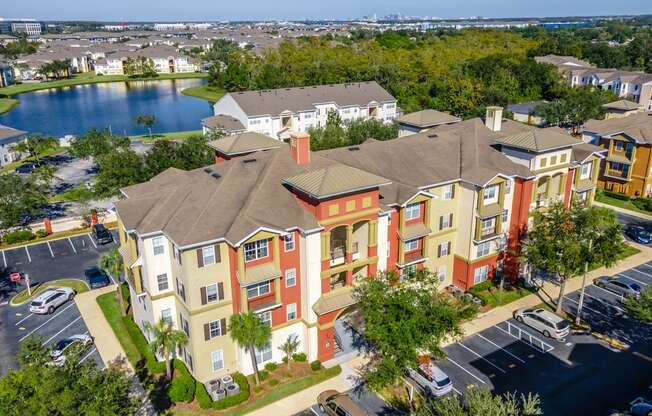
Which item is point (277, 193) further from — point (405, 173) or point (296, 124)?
point (296, 124)

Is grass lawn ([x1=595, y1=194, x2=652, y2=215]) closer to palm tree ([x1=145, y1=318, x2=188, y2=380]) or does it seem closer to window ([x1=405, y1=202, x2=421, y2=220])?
window ([x1=405, y1=202, x2=421, y2=220])

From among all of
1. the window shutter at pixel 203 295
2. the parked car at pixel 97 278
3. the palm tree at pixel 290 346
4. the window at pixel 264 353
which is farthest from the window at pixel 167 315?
the parked car at pixel 97 278

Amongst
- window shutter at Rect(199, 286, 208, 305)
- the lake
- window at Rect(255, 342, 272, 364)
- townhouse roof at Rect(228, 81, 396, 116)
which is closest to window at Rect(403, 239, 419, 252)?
window at Rect(255, 342, 272, 364)

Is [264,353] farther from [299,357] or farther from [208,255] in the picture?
[208,255]

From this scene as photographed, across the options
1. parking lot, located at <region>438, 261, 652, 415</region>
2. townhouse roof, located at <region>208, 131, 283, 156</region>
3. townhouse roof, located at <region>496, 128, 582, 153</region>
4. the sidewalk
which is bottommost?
parking lot, located at <region>438, 261, 652, 415</region>

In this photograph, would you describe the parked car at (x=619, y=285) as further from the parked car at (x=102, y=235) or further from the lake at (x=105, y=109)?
the lake at (x=105, y=109)

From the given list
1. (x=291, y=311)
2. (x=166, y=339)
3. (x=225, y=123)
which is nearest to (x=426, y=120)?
(x=291, y=311)
